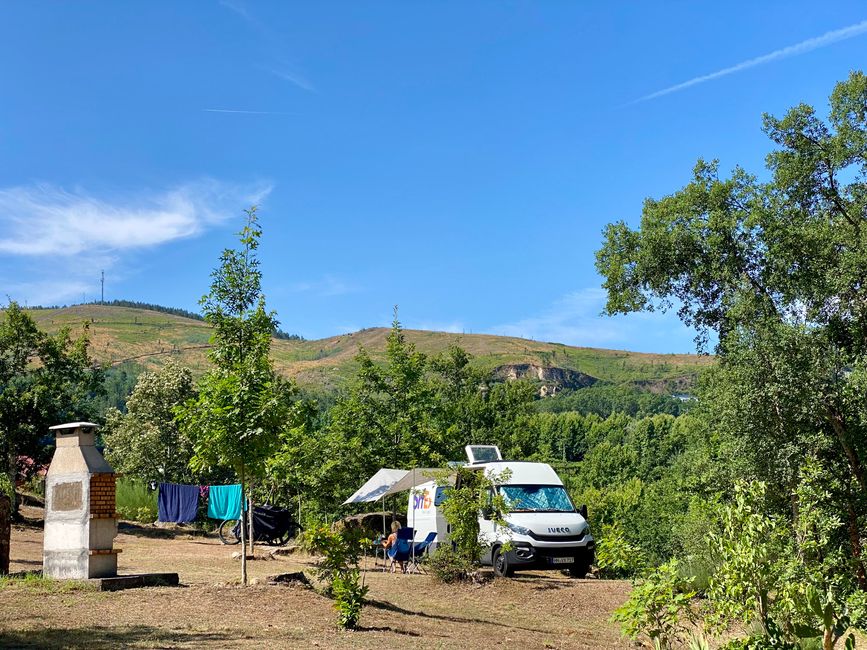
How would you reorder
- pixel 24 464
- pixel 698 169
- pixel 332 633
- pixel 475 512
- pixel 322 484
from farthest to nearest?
pixel 24 464 → pixel 322 484 → pixel 698 169 → pixel 475 512 → pixel 332 633

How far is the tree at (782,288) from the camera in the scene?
1669 cm

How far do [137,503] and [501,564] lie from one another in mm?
21181

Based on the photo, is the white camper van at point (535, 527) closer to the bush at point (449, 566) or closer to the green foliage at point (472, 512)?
the green foliage at point (472, 512)

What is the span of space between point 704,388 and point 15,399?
21.3m

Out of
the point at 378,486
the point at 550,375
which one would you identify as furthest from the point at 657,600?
the point at 550,375

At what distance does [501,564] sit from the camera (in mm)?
15523

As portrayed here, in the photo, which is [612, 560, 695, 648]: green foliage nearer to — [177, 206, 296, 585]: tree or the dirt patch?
the dirt patch

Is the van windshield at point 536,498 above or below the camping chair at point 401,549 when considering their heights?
above

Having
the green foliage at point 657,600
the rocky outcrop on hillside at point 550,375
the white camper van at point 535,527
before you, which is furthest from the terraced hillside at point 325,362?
the green foliage at point 657,600

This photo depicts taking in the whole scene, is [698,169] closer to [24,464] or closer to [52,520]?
[52,520]

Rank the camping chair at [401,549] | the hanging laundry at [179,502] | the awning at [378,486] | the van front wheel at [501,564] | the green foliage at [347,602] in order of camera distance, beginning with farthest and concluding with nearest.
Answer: the hanging laundry at [179,502] → the awning at [378,486] → the camping chair at [401,549] → the van front wheel at [501,564] → the green foliage at [347,602]

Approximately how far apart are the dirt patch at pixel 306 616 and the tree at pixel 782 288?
15.5ft

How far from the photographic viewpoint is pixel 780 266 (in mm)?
Answer: 18578

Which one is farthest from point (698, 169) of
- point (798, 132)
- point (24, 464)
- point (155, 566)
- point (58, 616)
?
point (24, 464)
